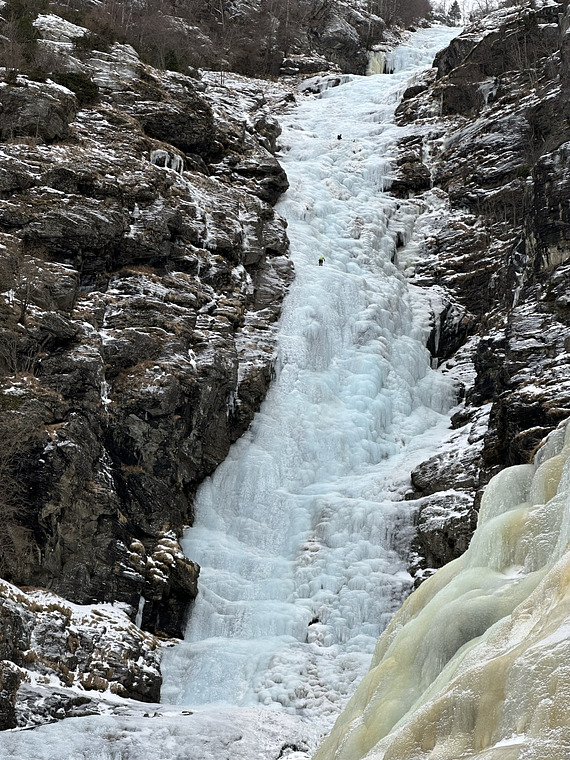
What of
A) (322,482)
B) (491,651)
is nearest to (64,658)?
(322,482)

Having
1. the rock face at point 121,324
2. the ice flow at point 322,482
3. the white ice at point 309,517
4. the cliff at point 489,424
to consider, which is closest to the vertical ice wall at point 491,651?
the cliff at point 489,424

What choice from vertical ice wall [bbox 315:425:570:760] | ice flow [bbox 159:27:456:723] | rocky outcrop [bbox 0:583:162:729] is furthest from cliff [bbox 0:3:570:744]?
vertical ice wall [bbox 315:425:570:760]

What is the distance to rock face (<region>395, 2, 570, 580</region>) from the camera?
18125 millimetres

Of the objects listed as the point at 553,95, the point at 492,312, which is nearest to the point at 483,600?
the point at 492,312

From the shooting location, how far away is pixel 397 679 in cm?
689

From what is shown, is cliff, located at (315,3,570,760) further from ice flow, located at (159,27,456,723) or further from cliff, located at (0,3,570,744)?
ice flow, located at (159,27,456,723)

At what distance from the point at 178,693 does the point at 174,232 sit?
13181mm

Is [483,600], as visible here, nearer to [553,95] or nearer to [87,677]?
[87,677]

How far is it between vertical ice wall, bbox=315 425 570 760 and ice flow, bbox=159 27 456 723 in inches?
330

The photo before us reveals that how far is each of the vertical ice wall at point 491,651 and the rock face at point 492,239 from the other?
928 centimetres

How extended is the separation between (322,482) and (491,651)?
625 inches

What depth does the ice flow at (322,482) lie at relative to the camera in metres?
16.2

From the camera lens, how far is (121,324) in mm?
20656

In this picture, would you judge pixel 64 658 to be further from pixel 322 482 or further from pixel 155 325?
pixel 155 325
